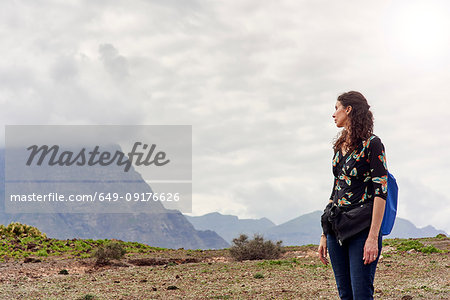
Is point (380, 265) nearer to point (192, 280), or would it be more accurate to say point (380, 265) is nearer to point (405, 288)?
point (405, 288)

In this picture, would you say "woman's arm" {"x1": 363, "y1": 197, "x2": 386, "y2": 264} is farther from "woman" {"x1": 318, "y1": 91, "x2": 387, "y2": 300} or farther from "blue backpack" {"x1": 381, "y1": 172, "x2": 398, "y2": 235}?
"blue backpack" {"x1": 381, "y1": 172, "x2": 398, "y2": 235}

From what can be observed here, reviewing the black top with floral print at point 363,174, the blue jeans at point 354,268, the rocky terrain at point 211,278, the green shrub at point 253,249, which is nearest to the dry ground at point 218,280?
the rocky terrain at point 211,278

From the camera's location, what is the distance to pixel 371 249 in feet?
14.4

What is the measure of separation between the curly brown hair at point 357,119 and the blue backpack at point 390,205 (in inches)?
16.9

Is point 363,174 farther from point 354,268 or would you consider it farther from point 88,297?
point 88,297

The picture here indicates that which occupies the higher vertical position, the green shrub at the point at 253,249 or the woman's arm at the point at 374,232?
the green shrub at the point at 253,249

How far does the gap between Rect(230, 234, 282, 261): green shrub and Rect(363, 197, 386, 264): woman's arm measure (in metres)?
19.4

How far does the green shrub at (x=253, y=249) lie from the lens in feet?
76.8

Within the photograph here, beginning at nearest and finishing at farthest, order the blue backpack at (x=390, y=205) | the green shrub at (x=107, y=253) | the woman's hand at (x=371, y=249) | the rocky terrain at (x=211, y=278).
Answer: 1. the woman's hand at (x=371, y=249)
2. the blue backpack at (x=390, y=205)
3. the rocky terrain at (x=211, y=278)
4. the green shrub at (x=107, y=253)

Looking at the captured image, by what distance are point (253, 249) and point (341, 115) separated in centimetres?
1929

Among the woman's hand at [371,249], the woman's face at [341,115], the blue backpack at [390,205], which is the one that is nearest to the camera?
the woman's hand at [371,249]

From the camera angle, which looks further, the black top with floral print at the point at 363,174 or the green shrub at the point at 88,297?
the green shrub at the point at 88,297

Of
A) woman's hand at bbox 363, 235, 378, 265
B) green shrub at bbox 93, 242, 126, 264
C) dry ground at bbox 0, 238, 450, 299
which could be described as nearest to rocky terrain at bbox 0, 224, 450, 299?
dry ground at bbox 0, 238, 450, 299

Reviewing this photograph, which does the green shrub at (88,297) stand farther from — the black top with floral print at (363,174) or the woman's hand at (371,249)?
the woman's hand at (371,249)
